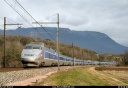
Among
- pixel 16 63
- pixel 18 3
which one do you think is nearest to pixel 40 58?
pixel 18 3

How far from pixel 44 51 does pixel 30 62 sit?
5.11 metres

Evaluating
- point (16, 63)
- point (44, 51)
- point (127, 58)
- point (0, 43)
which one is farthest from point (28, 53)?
point (0, 43)

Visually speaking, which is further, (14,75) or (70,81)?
(14,75)

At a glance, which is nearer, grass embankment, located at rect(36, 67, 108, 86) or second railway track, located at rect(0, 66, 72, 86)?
grass embankment, located at rect(36, 67, 108, 86)

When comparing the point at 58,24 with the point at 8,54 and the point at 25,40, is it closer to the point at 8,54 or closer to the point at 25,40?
the point at 8,54

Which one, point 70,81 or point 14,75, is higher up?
point 14,75

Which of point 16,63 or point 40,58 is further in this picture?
point 16,63

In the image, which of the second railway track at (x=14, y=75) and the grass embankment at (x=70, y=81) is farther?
the second railway track at (x=14, y=75)

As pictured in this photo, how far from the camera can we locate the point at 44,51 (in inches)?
1901

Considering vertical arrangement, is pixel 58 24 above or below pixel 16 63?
above

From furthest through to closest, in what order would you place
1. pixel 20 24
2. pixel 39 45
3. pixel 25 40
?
pixel 25 40
pixel 20 24
pixel 39 45

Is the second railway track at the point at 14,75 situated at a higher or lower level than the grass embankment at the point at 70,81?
higher

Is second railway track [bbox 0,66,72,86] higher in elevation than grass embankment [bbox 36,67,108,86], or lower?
higher

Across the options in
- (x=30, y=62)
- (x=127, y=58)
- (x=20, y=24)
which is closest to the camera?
(x=30, y=62)
